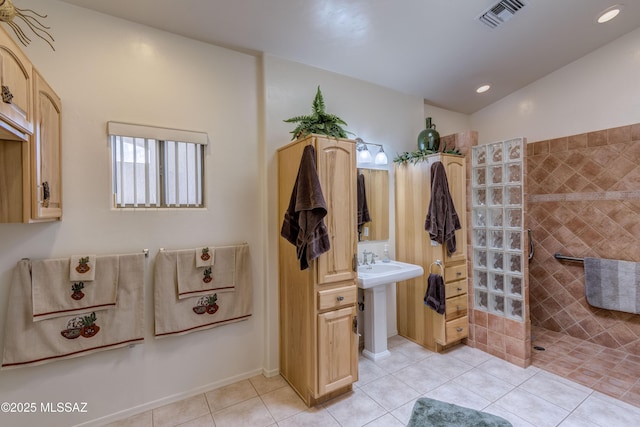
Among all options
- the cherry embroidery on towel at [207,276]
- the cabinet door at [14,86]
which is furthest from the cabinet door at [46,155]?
the cherry embroidery on towel at [207,276]

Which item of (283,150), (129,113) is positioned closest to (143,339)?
(129,113)

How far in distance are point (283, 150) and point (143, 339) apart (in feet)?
5.94

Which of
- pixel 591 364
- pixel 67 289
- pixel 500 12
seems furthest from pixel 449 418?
pixel 500 12

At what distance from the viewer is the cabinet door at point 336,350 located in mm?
2084

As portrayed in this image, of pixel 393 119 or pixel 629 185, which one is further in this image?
pixel 393 119

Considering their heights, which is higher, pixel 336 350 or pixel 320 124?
pixel 320 124

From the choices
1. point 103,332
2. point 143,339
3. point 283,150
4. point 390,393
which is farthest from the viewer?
point 283,150

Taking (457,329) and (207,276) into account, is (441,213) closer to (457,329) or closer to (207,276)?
(457,329)

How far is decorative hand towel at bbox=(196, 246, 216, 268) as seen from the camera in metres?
2.20

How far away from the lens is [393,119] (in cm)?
327

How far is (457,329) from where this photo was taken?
290 cm

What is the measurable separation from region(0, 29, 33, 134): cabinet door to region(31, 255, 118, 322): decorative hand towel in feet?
2.90

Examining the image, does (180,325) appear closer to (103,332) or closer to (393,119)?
(103,332)

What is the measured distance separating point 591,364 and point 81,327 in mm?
4256
